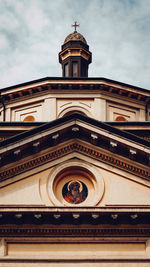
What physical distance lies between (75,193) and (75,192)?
39 millimetres

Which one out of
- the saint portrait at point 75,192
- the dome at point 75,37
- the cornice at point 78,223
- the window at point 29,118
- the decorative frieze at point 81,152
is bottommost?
the cornice at point 78,223

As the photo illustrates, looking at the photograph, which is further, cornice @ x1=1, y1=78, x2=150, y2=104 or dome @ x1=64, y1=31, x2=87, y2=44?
dome @ x1=64, y1=31, x2=87, y2=44

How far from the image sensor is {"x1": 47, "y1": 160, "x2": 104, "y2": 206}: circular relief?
66.7 ft

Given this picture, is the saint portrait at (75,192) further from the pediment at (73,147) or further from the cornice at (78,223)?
the cornice at (78,223)

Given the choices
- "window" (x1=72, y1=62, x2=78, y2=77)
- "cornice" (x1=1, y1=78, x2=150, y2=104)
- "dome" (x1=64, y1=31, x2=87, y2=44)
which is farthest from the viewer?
"dome" (x1=64, y1=31, x2=87, y2=44)

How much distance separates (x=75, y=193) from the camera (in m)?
20.7

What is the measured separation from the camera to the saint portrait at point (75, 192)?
20.5 m

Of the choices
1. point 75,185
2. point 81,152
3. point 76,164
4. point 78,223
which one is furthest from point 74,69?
point 78,223

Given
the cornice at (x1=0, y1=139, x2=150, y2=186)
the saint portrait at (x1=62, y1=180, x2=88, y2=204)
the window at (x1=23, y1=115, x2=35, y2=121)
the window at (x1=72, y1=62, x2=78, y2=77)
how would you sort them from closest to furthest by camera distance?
the saint portrait at (x1=62, y1=180, x2=88, y2=204), the cornice at (x1=0, y1=139, x2=150, y2=186), the window at (x1=23, y1=115, x2=35, y2=121), the window at (x1=72, y1=62, x2=78, y2=77)

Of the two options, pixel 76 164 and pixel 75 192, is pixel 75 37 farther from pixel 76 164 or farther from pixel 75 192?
pixel 75 192

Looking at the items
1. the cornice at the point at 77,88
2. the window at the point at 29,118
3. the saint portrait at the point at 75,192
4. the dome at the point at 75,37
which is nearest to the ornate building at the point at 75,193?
the saint portrait at the point at 75,192

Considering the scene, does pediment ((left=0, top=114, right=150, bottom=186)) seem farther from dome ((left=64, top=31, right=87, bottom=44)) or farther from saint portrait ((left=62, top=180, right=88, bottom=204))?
dome ((left=64, top=31, right=87, bottom=44))

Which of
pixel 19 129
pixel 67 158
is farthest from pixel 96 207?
pixel 19 129

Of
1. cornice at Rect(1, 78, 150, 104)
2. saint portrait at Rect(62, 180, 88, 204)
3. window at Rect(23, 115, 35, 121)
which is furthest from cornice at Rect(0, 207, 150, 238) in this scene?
cornice at Rect(1, 78, 150, 104)
